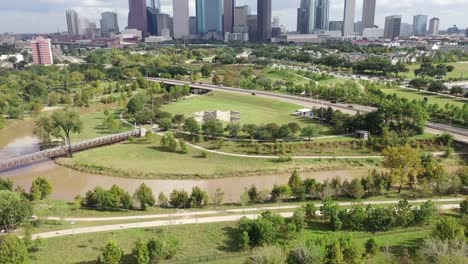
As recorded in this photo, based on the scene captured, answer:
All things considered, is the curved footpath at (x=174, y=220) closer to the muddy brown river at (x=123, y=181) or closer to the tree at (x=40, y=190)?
the tree at (x=40, y=190)

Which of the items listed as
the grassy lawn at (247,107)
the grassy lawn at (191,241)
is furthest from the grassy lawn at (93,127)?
the grassy lawn at (191,241)

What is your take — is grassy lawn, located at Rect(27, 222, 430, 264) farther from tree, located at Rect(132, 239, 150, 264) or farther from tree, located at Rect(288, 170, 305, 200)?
tree, located at Rect(288, 170, 305, 200)

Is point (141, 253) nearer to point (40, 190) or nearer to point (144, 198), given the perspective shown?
point (144, 198)

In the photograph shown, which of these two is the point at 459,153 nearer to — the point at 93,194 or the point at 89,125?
the point at 93,194

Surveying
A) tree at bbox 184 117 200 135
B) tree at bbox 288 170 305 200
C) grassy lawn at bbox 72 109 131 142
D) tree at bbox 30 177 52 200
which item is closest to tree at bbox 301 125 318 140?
tree at bbox 184 117 200 135

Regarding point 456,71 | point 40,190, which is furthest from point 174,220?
point 456,71

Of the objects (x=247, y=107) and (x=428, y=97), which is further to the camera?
(x=428, y=97)

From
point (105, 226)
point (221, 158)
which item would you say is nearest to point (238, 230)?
point (105, 226)

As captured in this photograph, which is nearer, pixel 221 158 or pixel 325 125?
pixel 221 158
